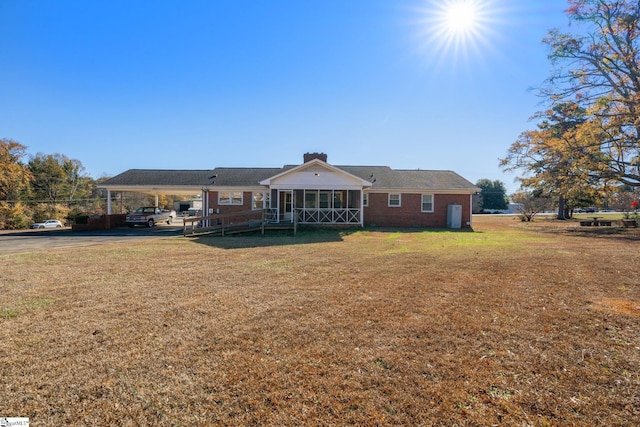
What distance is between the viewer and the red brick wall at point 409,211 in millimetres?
22219

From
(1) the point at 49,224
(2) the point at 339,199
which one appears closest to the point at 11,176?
(1) the point at 49,224

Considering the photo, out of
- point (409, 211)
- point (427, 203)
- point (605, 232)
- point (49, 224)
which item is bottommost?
point (49, 224)

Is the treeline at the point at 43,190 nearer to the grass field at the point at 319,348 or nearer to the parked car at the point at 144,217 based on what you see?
the parked car at the point at 144,217

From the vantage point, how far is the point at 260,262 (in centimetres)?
900

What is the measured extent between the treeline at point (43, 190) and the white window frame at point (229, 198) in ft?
35.1

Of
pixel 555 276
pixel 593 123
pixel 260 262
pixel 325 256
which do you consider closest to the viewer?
pixel 555 276

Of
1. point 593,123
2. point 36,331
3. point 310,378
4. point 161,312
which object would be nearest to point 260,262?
point 161,312

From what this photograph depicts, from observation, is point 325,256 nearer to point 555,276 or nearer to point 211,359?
point 555,276

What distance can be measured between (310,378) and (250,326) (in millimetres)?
1538

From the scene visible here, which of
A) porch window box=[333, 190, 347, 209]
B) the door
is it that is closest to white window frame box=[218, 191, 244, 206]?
the door

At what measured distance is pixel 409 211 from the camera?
72.9 ft

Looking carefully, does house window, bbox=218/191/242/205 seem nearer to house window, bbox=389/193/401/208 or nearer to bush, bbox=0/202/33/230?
house window, bbox=389/193/401/208

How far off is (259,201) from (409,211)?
1087 centimetres

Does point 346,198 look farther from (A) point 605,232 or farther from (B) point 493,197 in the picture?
(B) point 493,197
